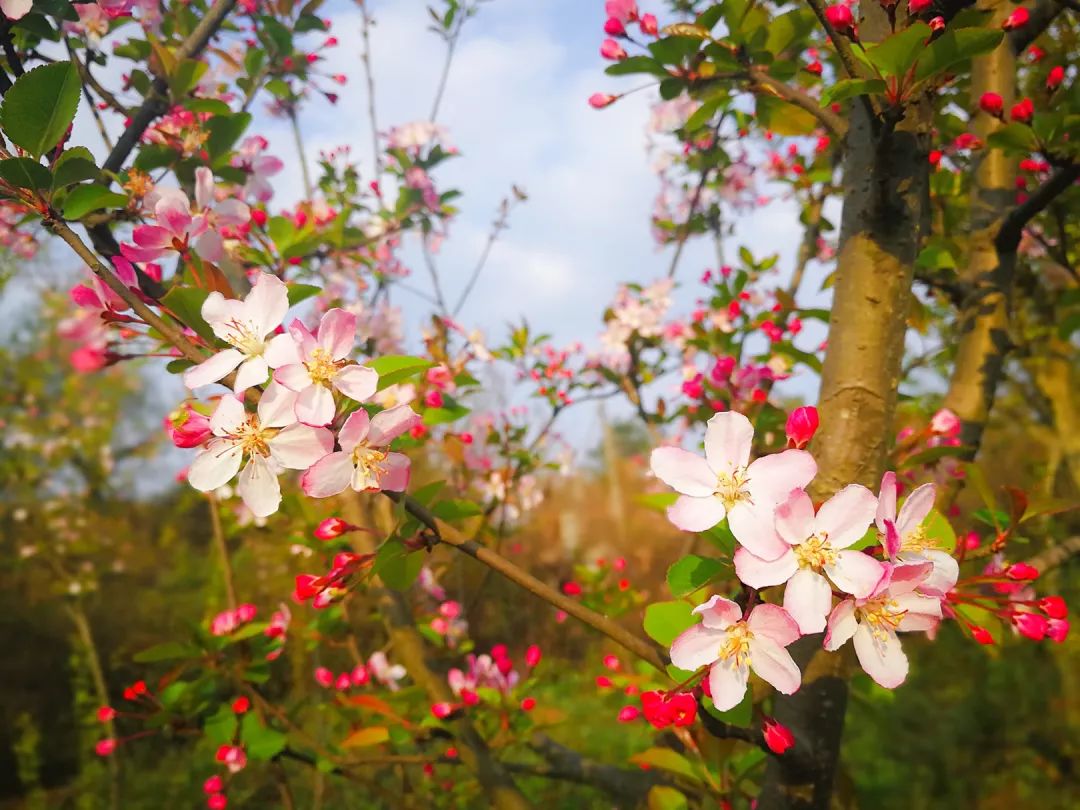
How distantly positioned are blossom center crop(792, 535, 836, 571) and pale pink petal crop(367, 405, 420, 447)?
15.0 inches

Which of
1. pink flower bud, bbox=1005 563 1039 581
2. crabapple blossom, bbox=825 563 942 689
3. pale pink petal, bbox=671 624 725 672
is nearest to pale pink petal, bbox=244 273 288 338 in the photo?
pale pink petal, bbox=671 624 725 672

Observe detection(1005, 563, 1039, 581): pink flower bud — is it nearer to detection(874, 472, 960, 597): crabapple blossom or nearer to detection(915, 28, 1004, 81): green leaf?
detection(874, 472, 960, 597): crabapple blossom

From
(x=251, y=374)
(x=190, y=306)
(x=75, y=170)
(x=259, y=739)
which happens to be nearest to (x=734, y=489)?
(x=251, y=374)

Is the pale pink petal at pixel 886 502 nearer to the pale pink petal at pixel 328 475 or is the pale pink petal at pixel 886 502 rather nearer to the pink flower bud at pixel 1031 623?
the pink flower bud at pixel 1031 623

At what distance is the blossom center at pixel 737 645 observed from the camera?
0.62 metres

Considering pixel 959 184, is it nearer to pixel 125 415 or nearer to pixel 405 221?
pixel 405 221

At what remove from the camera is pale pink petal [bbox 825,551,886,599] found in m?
0.58

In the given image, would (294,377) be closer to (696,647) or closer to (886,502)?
(696,647)

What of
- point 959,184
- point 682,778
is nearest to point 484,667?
point 682,778

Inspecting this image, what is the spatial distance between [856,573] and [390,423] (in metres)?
0.46

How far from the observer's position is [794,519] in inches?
23.3

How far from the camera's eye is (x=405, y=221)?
242 cm

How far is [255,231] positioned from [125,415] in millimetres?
12130

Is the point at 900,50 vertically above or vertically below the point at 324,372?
above
